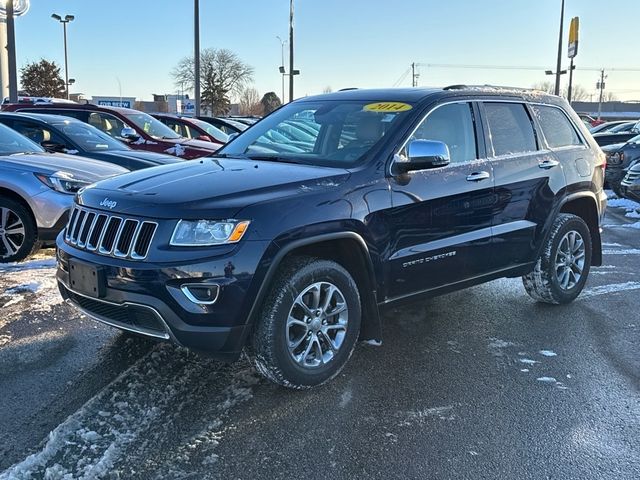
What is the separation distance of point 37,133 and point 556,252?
689 cm

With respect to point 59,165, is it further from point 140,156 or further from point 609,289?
point 609,289

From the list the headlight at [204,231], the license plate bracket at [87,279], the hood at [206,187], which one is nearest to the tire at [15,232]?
the hood at [206,187]

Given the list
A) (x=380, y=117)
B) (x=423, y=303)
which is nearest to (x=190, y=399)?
(x=380, y=117)

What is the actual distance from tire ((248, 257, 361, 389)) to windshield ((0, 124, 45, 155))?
4.92m

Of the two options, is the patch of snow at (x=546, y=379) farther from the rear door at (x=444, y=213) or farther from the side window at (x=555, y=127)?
the side window at (x=555, y=127)

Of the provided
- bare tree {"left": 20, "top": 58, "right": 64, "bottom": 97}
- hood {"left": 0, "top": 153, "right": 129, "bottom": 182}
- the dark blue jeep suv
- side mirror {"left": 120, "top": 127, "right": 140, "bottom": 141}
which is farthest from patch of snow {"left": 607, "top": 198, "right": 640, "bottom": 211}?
bare tree {"left": 20, "top": 58, "right": 64, "bottom": 97}

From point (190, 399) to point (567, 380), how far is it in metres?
2.34

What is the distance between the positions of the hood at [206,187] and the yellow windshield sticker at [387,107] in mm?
786

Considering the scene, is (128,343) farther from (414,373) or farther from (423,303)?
(423,303)

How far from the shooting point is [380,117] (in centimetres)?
441

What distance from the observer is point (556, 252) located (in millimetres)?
5445

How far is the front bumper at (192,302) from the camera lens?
10.8 feet

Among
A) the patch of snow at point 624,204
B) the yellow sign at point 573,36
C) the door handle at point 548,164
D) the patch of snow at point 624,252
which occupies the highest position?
the yellow sign at point 573,36

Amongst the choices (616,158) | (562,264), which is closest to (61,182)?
(562,264)
